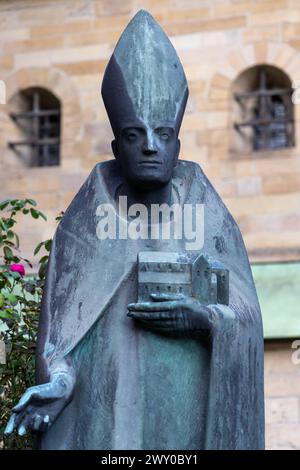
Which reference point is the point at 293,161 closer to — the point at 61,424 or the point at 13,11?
the point at 13,11

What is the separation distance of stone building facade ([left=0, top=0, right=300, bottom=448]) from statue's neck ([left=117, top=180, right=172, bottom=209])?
999 cm

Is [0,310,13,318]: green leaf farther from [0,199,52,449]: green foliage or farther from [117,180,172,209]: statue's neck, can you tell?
[117,180,172,209]: statue's neck

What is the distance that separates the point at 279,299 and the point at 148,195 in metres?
9.77

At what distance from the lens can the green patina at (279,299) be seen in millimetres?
15359

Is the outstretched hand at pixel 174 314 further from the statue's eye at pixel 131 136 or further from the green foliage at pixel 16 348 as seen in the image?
the green foliage at pixel 16 348

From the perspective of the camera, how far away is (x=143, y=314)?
220 inches

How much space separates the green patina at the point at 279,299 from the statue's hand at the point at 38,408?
31.9ft

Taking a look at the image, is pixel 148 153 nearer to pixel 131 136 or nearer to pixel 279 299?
pixel 131 136

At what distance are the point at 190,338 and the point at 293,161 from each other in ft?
36.9

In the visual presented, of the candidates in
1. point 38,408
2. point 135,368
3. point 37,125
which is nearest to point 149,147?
point 135,368

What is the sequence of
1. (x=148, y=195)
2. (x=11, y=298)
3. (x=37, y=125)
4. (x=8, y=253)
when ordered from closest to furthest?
1. (x=148, y=195)
2. (x=11, y=298)
3. (x=8, y=253)
4. (x=37, y=125)

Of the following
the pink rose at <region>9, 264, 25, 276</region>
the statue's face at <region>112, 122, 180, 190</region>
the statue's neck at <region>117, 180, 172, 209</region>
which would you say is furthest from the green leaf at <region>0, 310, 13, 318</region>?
the statue's face at <region>112, 122, 180, 190</region>

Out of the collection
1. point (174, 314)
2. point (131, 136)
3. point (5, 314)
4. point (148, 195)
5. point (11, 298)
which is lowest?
point (174, 314)

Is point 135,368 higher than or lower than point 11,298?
lower
